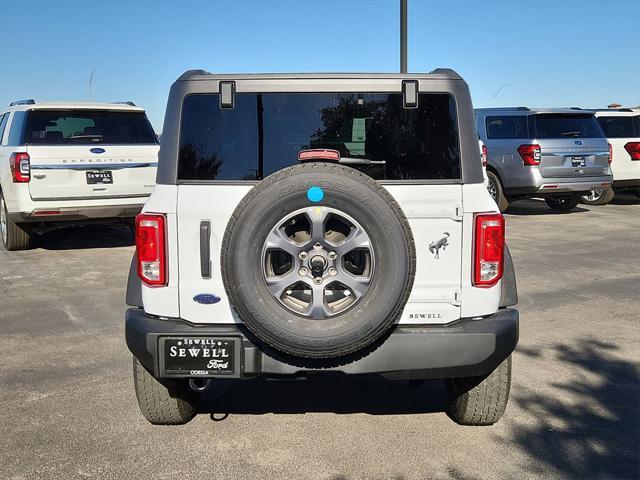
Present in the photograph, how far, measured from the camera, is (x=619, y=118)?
46.3ft

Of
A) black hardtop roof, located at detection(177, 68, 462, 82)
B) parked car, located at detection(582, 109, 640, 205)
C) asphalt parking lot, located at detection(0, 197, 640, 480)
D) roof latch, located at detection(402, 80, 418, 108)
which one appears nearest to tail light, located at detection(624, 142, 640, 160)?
parked car, located at detection(582, 109, 640, 205)

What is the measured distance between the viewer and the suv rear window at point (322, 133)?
3311 mm

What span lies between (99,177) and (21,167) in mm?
907

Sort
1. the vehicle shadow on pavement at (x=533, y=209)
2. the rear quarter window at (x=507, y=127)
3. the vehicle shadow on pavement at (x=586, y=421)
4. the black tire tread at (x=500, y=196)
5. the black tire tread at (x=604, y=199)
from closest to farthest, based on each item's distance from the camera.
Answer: the vehicle shadow on pavement at (x=586, y=421) → the rear quarter window at (x=507, y=127) → the black tire tread at (x=500, y=196) → the vehicle shadow on pavement at (x=533, y=209) → the black tire tread at (x=604, y=199)

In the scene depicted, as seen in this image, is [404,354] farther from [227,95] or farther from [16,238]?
[16,238]

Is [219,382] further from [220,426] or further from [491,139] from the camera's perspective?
[491,139]

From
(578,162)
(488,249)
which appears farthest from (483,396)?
(578,162)

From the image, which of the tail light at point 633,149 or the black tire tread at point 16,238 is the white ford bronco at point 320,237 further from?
the tail light at point 633,149

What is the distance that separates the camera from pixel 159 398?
365 cm

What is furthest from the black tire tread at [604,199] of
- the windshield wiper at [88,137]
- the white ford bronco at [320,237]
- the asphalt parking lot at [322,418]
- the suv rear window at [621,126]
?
the white ford bronco at [320,237]

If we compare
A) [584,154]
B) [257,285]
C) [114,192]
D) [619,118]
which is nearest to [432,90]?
[257,285]

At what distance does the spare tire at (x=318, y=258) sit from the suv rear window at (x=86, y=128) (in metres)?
6.35

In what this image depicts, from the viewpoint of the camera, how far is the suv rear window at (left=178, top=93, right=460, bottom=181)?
3311 mm

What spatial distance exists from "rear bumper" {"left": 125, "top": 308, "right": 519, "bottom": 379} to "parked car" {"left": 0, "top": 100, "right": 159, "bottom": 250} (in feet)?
19.1
